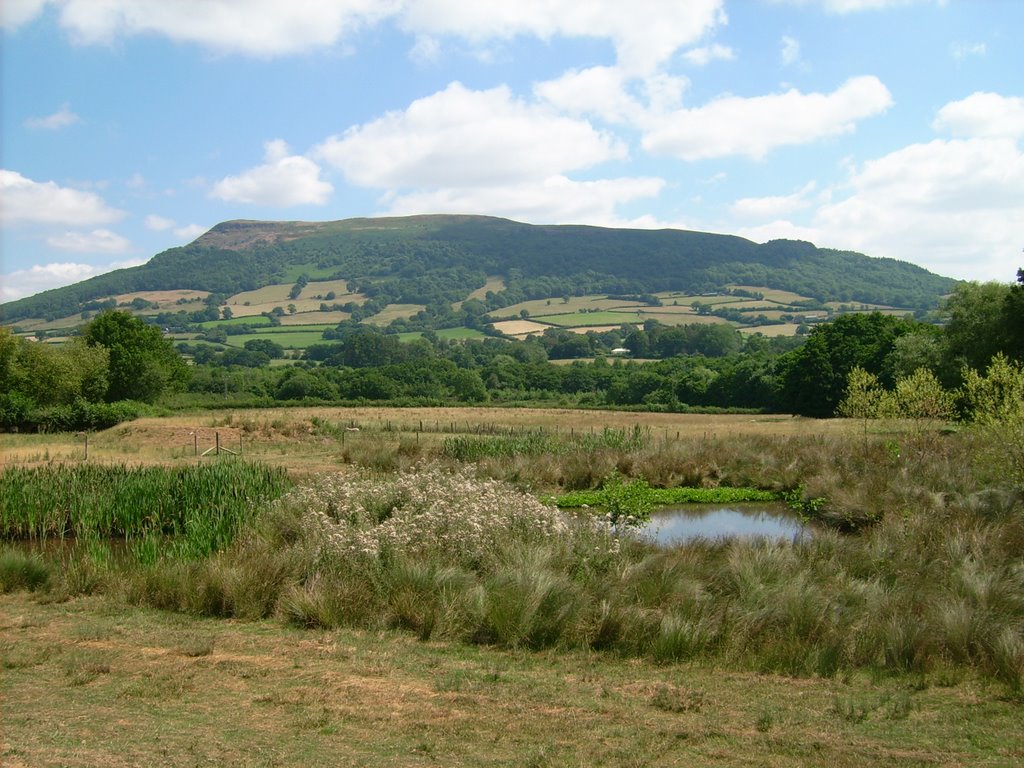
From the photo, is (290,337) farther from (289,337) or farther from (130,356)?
(130,356)

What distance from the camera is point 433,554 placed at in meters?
12.0

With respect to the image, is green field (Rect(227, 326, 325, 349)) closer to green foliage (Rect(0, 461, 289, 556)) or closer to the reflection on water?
green foliage (Rect(0, 461, 289, 556))

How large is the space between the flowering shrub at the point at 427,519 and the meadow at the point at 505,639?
0.05m

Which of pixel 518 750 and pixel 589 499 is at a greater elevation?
pixel 518 750

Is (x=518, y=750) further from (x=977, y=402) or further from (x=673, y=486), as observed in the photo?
(x=673, y=486)

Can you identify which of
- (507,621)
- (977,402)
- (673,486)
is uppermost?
(977,402)

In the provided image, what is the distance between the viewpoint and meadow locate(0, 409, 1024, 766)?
6.63 metres

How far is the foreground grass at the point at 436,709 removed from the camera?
6.28 meters

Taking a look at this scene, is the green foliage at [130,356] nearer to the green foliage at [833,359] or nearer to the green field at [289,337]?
the green foliage at [833,359]

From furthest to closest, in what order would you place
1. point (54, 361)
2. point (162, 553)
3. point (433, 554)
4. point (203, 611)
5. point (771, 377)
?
point (771, 377) < point (54, 361) < point (162, 553) < point (433, 554) < point (203, 611)

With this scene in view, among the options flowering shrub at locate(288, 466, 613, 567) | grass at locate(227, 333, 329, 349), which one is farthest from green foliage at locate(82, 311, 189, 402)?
grass at locate(227, 333, 329, 349)

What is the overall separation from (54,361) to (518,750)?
2140 inches

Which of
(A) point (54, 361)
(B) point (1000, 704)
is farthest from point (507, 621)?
(A) point (54, 361)

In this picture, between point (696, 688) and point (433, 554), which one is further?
point (433, 554)
